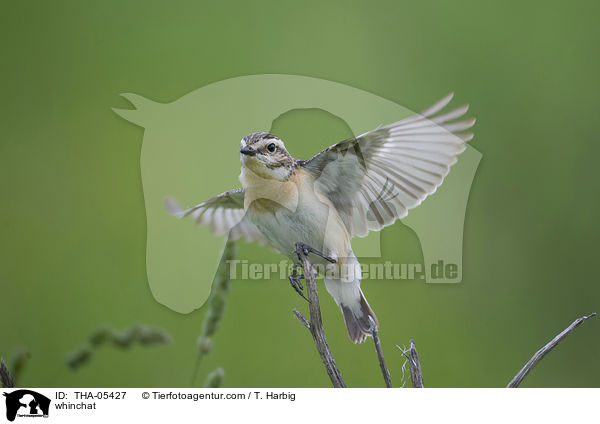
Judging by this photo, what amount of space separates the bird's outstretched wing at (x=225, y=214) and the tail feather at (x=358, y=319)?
1.69 ft

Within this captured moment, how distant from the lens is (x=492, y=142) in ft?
10.4

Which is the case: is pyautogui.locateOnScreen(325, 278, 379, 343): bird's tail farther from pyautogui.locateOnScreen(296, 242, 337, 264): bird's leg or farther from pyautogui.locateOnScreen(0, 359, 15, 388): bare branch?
pyautogui.locateOnScreen(0, 359, 15, 388): bare branch

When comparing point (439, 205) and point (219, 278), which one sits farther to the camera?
point (439, 205)

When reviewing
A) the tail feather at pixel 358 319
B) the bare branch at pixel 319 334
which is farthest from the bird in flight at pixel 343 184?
the bare branch at pixel 319 334

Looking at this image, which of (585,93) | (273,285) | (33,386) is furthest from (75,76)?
(585,93)

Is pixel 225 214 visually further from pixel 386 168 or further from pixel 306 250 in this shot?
pixel 386 168

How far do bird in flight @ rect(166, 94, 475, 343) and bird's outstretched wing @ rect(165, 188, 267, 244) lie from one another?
10 centimetres

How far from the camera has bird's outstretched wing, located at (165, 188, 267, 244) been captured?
2545mm

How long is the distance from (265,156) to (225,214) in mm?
608
